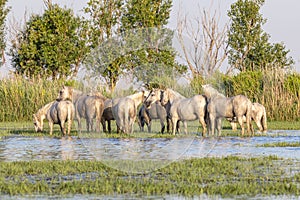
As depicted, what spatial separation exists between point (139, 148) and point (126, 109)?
1.66 m

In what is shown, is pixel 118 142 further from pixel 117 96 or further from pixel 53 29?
pixel 53 29

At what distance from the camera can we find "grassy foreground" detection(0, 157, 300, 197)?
952 cm

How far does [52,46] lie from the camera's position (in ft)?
124

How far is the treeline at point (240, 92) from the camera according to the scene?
26.7 metres

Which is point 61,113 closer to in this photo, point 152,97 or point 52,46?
point 152,97

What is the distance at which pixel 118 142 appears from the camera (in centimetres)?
1681

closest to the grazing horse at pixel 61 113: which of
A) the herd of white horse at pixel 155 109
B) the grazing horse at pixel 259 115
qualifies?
the herd of white horse at pixel 155 109

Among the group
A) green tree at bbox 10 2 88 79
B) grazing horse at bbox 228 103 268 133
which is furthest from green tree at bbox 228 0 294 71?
grazing horse at bbox 228 103 268 133

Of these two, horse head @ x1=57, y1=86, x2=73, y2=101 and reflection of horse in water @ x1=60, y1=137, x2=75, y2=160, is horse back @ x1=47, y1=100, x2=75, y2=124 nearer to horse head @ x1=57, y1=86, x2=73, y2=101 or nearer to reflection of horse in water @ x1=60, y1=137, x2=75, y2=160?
horse head @ x1=57, y1=86, x2=73, y2=101

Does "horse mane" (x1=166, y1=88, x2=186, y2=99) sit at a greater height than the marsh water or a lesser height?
greater

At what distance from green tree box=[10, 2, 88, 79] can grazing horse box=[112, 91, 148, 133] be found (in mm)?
20567

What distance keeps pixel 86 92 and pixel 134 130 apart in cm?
291

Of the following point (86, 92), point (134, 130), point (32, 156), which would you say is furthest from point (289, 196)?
point (134, 130)

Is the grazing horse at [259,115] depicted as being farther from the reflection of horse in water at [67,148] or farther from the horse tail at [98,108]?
the reflection of horse in water at [67,148]
